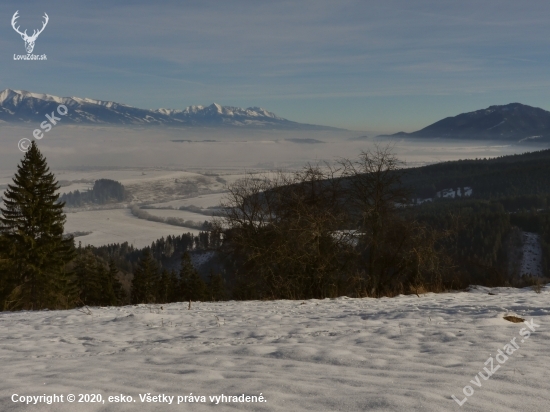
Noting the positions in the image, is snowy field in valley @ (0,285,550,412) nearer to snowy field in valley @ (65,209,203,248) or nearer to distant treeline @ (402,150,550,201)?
snowy field in valley @ (65,209,203,248)

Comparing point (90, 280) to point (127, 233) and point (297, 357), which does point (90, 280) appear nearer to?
point (297, 357)

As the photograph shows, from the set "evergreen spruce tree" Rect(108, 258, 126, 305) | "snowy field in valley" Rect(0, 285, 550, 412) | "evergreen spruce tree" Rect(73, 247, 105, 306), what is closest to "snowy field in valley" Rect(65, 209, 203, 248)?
"evergreen spruce tree" Rect(108, 258, 126, 305)

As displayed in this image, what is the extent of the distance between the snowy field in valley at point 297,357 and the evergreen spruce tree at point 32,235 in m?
21.6

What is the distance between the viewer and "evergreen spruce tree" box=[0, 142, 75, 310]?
1203 inches

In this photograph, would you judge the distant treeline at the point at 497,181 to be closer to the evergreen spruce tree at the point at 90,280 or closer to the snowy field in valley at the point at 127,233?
the snowy field in valley at the point at 127,233

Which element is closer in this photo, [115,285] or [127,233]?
[115,285]

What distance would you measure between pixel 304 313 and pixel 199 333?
3.20m

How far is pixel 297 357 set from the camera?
22.3 ft

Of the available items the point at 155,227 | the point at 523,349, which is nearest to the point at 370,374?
the point at 523,349

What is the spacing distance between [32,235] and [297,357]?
29420mm

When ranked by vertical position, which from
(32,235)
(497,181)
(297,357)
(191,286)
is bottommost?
(191,286)

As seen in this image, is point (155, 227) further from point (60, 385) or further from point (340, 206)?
point (60, 385)

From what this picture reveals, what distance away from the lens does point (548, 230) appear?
11681 centimetres

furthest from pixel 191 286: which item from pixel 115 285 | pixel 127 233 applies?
pixel 127 233
